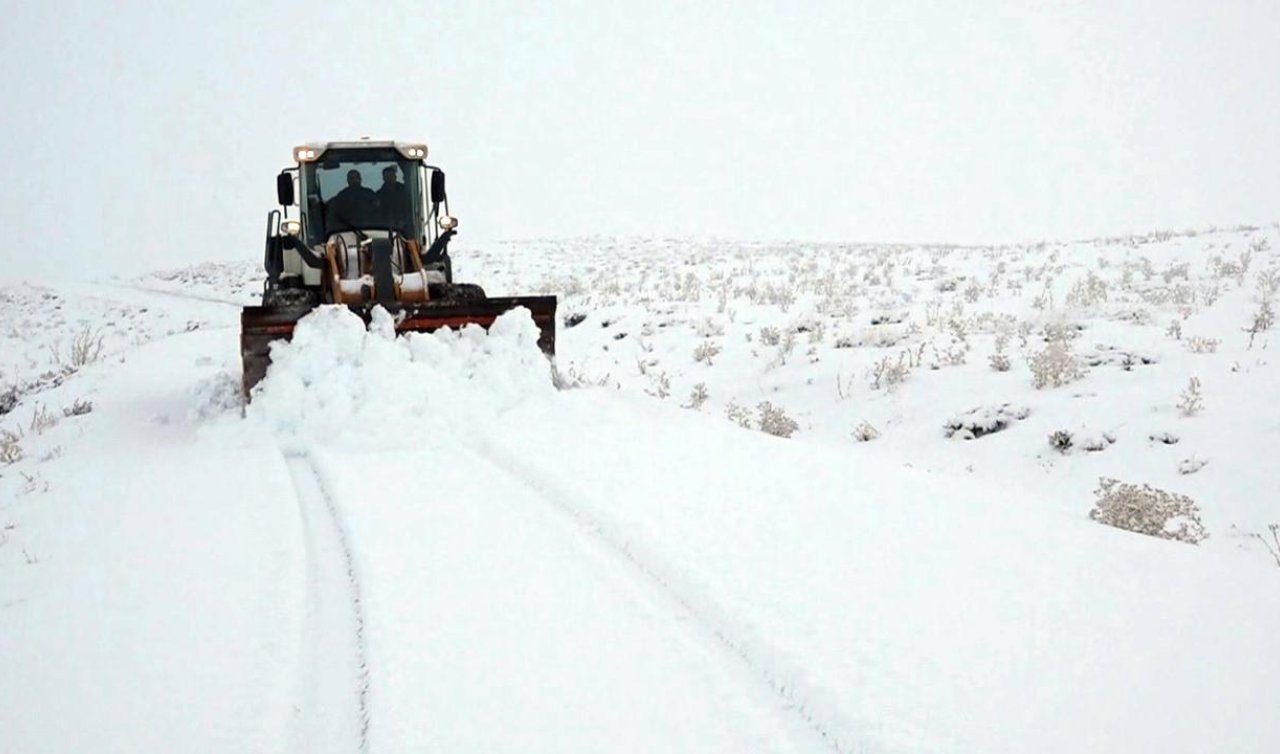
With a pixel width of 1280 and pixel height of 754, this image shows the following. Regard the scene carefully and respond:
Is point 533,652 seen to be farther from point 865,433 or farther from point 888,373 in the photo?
point 888,373

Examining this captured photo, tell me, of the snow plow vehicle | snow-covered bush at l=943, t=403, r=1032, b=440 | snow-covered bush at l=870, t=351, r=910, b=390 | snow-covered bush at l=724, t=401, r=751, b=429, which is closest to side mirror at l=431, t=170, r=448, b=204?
the snow plow vehicle

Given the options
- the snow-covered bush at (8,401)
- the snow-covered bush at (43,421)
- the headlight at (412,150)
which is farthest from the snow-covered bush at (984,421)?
the snow-covered bush at (8,401)

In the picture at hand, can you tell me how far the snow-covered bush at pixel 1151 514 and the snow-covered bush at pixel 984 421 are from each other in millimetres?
2134

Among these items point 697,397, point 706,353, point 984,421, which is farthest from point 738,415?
point 706,353

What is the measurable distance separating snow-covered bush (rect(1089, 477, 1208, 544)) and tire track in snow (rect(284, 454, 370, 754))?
180 inches

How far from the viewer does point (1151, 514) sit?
5.29 metres

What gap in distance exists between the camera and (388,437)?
700cm

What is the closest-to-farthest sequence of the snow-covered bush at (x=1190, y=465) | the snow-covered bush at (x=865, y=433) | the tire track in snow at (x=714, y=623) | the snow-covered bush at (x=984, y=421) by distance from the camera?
the tire track in snow at (x=714, y=623) < the snow-covered bush at (x=1190, y=465) < the snow-covered bush at (x=984, y=421) < the snow-covered bush at (x=865, y=433)

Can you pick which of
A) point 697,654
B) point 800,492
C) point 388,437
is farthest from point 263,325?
point 697,654

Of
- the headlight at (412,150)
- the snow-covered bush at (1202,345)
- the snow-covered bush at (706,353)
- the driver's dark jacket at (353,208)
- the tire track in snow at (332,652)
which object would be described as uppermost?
the headlight at (412,150)

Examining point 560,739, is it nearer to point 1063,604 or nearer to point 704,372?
point 1063,604

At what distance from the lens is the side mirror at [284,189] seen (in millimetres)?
9945

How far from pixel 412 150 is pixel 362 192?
2.85 feet

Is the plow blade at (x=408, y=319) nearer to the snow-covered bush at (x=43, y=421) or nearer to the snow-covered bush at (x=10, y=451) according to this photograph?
the snow-covered bush at (x=10, y=451)
